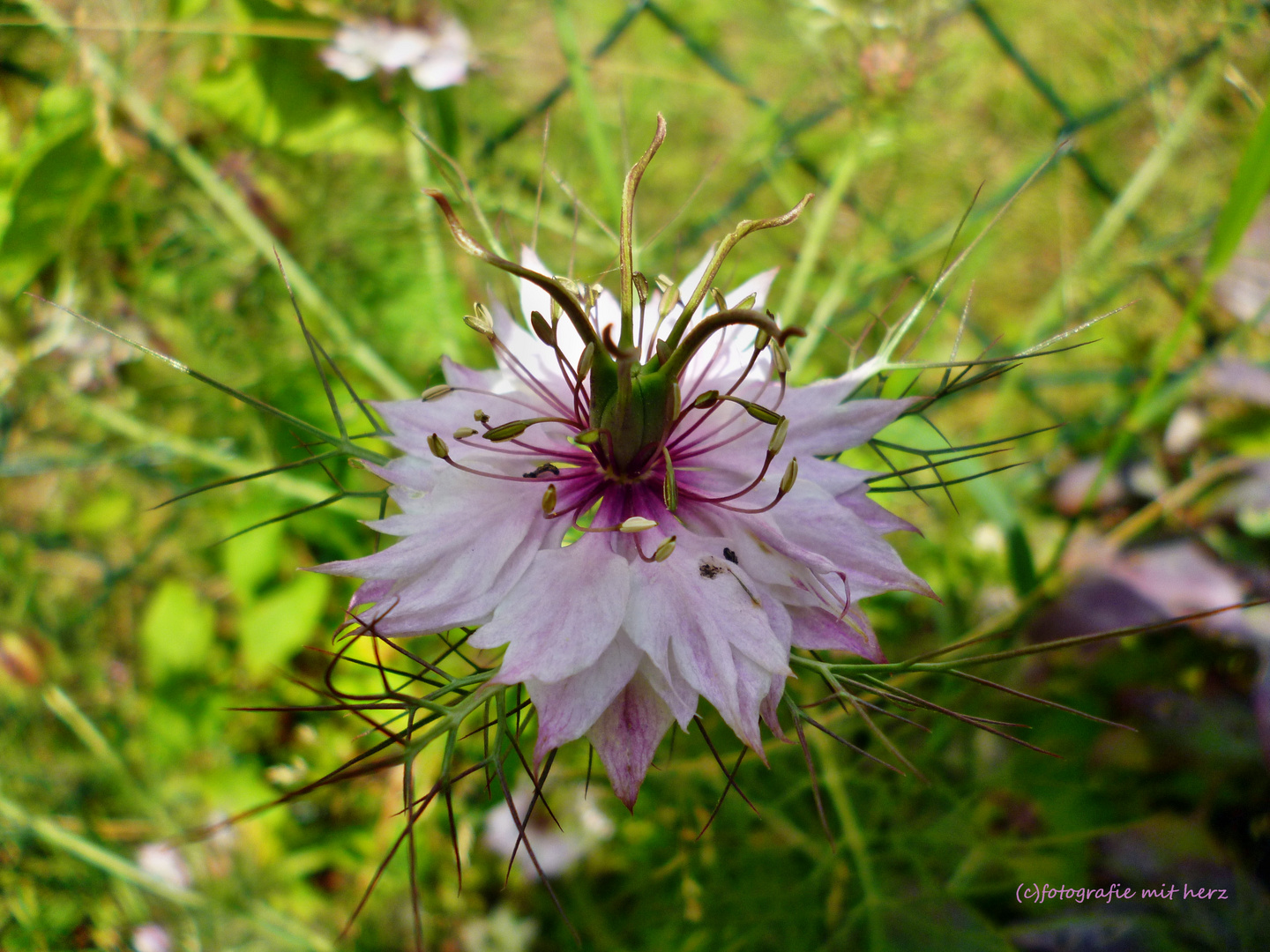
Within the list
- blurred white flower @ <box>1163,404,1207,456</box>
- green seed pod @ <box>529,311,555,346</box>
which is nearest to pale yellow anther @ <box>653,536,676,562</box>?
green seed pod @ <box>529,311,555,346</box>


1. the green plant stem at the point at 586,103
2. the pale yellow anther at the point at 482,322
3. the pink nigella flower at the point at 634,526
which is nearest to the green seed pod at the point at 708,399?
the pink nigella flower at the point at 634,526

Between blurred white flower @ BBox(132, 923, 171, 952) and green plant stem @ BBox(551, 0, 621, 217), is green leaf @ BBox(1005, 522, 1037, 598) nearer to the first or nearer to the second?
green plant stem @ BBox(551, 0, 621, 217)

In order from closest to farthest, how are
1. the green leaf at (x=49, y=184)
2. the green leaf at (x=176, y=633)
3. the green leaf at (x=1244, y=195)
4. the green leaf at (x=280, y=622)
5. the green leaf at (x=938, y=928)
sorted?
1. the green leaf at (x=1244, y=195)
2. the green leaf at (x=938, y=928)
3. the green leaf at (x=49, y=184)
4. the green leaf at (x=280, y=622)
5. the green leaf at (x=176, y=633)

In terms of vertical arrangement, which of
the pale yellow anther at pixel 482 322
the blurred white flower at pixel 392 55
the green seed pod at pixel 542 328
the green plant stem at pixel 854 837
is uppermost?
the blurred white flower at pixel 392 55

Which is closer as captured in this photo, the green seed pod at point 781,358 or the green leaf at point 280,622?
the green seed pod at point 781,358

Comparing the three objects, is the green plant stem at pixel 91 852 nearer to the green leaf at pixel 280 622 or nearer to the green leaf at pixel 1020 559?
the green leaf at pixel 280 622

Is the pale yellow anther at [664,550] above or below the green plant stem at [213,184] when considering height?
below

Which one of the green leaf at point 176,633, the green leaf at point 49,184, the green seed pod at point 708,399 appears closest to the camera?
the green seed pod at point 708,399
